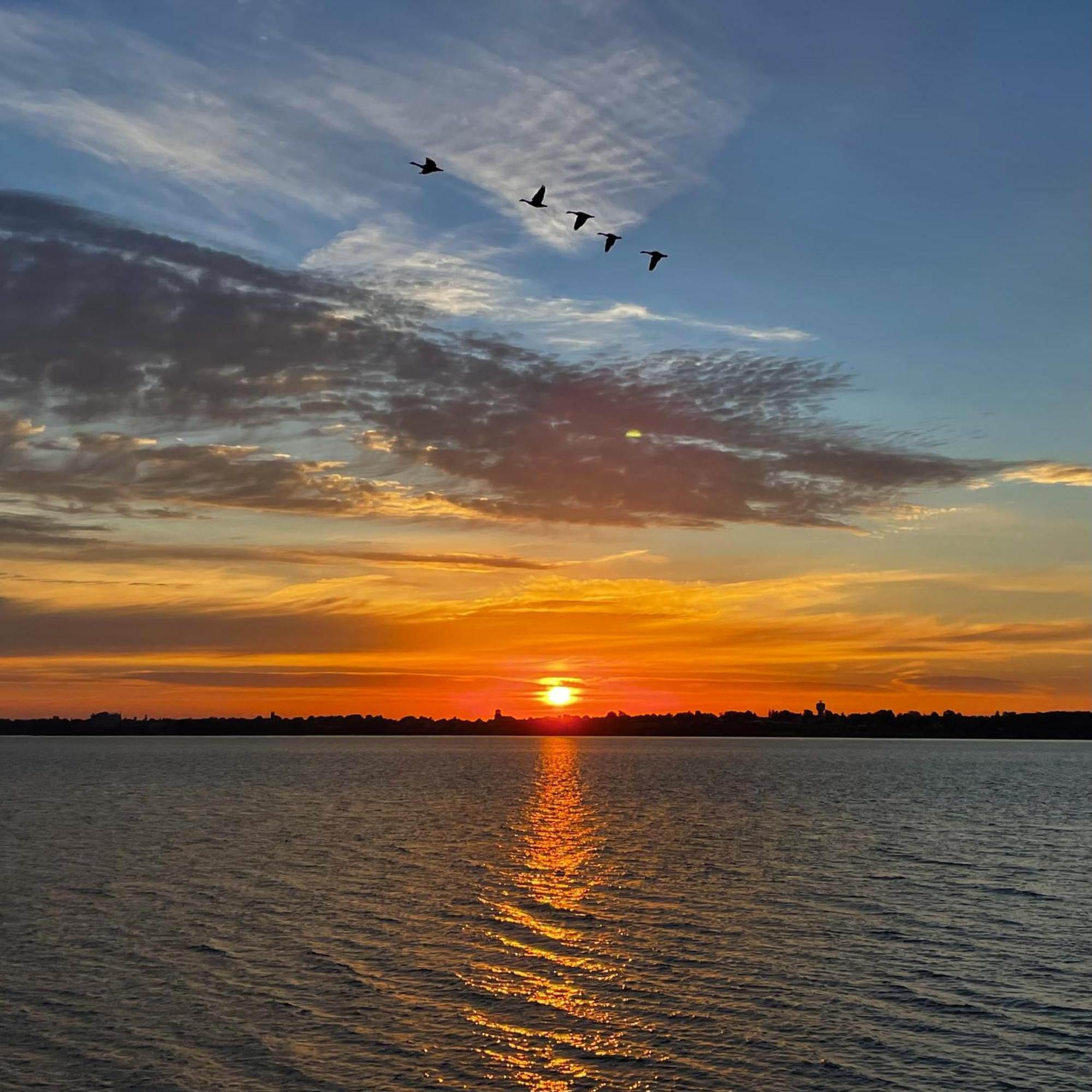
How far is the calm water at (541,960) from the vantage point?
31328 millimetres

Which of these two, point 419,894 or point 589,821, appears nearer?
point 419,894

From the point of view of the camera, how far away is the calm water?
3133 cm

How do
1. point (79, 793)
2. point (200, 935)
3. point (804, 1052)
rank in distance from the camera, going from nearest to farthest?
point (804, 1052) → point (200, 935) → point (79, 793)

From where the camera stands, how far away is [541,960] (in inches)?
1718

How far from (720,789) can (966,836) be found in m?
72.0

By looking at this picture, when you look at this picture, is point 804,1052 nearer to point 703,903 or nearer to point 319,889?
point 703,903

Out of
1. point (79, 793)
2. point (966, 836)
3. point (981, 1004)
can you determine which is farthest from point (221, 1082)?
point (79, 793)

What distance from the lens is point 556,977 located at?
133ft

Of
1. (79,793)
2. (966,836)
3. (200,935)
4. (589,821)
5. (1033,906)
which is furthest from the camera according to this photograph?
(79,793)

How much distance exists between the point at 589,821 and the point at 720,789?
61890 millimetres

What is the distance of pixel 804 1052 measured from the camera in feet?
106

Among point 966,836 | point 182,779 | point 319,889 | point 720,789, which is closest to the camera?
point 319,889

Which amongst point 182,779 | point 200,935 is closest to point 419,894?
point 200,935

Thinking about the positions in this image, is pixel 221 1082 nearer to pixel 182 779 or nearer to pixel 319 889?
pixel 319 889
